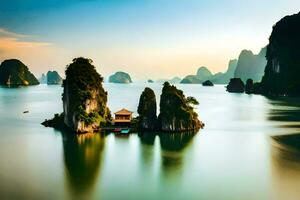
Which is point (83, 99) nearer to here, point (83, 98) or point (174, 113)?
point (83, 98)

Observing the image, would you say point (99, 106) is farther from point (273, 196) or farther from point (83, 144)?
point (273, 196)

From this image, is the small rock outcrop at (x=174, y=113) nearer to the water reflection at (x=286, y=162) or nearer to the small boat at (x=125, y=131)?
the small boat at (x=125, y=131)

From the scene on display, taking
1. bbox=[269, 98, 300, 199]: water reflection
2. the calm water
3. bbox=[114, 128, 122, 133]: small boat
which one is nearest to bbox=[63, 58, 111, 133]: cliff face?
bbox=[114, 128, 122, 133]: small boat

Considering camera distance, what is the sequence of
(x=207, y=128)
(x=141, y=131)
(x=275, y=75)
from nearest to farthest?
1. (x=141, y=131)
2. (x=207, y=128)
3. (x=275, y=75)

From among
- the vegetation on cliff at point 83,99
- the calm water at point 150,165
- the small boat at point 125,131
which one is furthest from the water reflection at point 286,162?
the vegetation on cliff at point 83,99

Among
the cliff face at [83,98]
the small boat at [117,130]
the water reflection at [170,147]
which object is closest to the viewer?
the water reflection at [170,147]

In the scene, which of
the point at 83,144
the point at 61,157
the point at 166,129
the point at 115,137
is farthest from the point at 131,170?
the point at 166,129

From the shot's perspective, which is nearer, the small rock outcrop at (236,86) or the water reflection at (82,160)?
the water reflection at (82,160)

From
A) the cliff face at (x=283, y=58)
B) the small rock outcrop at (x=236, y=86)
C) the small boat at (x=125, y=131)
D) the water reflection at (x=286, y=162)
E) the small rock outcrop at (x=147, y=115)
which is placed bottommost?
the water reflection at (x=286, y=162)

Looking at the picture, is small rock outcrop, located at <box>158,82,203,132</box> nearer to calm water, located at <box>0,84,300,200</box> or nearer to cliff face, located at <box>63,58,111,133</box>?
calm water, located at <box>0,84,300,200</box>
